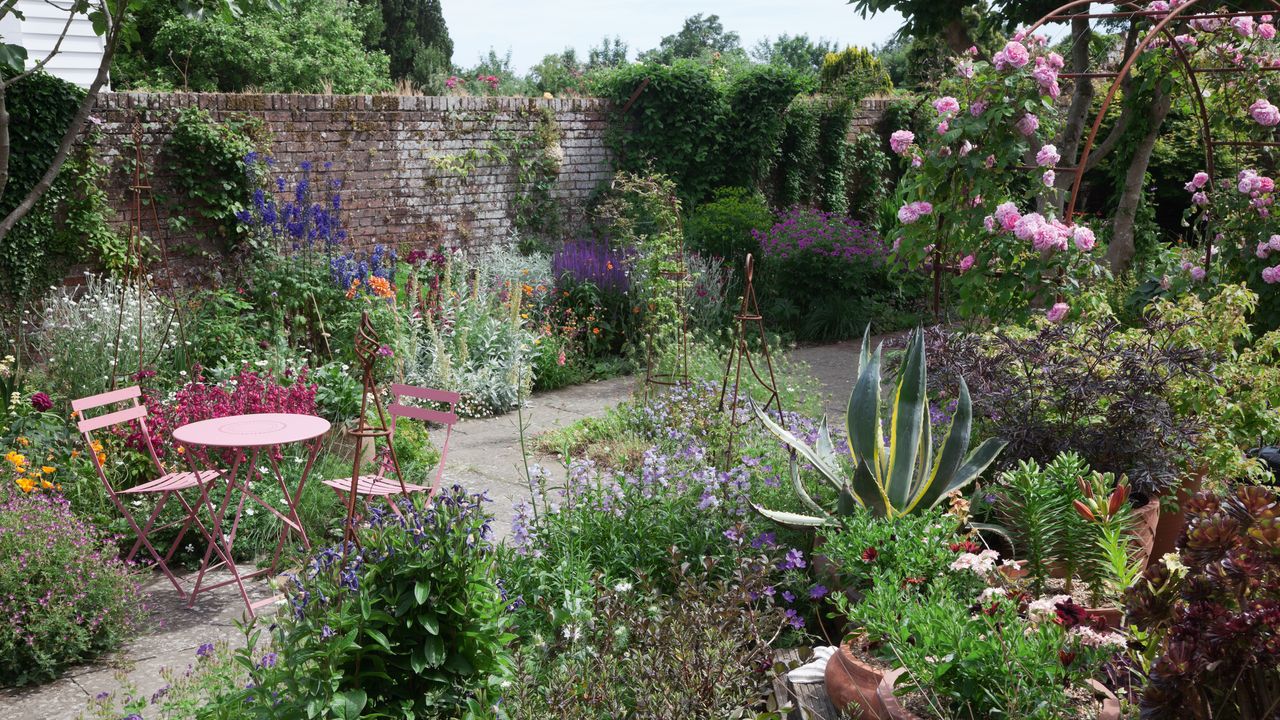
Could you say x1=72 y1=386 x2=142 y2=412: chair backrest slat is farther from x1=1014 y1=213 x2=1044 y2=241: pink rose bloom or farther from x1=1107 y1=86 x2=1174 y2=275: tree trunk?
x1=1107 y1=86 x2=1174 y2=275: tree trunk

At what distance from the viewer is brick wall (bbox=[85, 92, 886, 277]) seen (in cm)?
684

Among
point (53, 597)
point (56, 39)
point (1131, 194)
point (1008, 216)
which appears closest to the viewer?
point (53, 597)

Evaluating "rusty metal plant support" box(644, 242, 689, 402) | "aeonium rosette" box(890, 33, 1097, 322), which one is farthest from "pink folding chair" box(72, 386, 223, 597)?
"aeonium rosette" box(890, 33, 1097, 322)

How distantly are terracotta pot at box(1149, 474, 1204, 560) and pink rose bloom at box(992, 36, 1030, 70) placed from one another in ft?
7.40

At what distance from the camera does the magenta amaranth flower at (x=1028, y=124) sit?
4.85 m

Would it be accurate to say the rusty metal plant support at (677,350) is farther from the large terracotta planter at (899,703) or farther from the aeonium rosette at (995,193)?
the large terracotta planter at (899,703)

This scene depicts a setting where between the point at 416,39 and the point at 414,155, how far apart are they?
573 inches

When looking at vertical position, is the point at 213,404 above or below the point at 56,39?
below

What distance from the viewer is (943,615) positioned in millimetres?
2246

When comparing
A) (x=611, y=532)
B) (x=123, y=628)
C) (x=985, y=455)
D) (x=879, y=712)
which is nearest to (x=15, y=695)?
(x=123, y=628)

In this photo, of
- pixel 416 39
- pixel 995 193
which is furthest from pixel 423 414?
pixel 416 39

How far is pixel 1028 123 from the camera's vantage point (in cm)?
486

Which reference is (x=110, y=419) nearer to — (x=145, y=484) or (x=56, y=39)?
(x=145, y=484)

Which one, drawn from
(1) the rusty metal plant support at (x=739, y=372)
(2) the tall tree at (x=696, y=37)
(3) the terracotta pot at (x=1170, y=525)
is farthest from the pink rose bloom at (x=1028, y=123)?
(2) the tall tree at (x=696, y=37)
